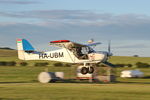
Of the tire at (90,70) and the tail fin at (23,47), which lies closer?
the tire at (90,70)

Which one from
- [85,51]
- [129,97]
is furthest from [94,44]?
[129,97]

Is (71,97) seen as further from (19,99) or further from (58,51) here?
(58,51)

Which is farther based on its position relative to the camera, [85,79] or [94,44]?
[94,44]

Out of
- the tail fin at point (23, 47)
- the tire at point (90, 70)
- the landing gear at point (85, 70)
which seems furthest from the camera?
the tail fin at point (23, 47)

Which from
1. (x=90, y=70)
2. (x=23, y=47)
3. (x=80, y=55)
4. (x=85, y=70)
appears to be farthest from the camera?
(x=23, y=47)

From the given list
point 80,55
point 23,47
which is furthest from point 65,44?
point 23,47

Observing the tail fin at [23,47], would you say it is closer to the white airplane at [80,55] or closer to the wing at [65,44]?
the white airplane at [80,55]

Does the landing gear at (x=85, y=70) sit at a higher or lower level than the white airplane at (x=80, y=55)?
lower

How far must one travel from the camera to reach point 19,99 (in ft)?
71.1

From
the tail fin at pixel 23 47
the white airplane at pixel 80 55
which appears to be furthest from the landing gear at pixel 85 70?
the tail fin at pixel 23 47

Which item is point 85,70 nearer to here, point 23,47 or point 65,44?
point 65,44

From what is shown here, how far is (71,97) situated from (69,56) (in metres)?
23.6

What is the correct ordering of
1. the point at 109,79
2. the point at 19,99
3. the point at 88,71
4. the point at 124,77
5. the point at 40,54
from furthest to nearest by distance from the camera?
1. the point at 40,54
2. the point at 124,77
3. the point at 88,71
4. the point at 109,79
5. the point at 19,99

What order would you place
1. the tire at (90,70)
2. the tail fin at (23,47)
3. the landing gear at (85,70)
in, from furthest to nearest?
the tail fin at (23,47) < the tire at (90,70) < the landing gear at (85,70)
